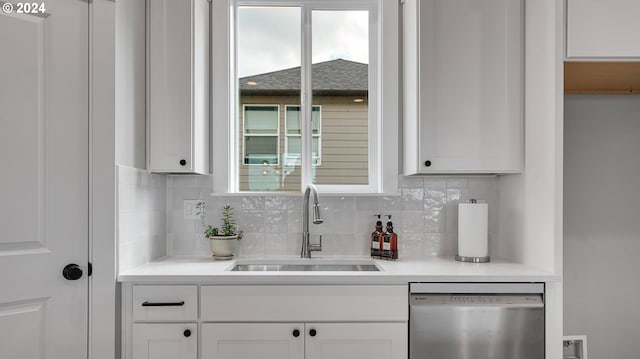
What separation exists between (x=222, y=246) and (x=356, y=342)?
898mm

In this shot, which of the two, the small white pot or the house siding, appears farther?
the house siding

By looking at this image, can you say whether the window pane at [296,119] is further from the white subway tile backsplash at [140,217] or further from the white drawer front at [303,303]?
the white drawer front at [303,303]

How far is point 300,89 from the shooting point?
2453mm

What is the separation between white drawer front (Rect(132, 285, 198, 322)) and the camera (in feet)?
5.68

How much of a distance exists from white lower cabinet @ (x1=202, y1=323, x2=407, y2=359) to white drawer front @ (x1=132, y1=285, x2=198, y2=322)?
11 cm

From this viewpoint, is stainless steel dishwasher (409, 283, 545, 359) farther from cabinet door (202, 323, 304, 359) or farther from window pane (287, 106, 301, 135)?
window pane (287, 106, 301, 135)

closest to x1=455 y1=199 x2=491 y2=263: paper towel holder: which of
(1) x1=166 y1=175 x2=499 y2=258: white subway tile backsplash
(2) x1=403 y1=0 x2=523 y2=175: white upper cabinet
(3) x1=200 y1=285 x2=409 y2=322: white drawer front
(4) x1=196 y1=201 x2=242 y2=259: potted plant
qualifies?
(1) x1=166 y1=175 x2=499 y2=258: white subway tile backsplash

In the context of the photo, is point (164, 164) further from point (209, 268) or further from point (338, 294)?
point (338, 294)

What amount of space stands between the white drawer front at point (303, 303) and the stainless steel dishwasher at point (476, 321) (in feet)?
0.34

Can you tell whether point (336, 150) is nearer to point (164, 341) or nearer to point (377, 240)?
point (377, 240)
